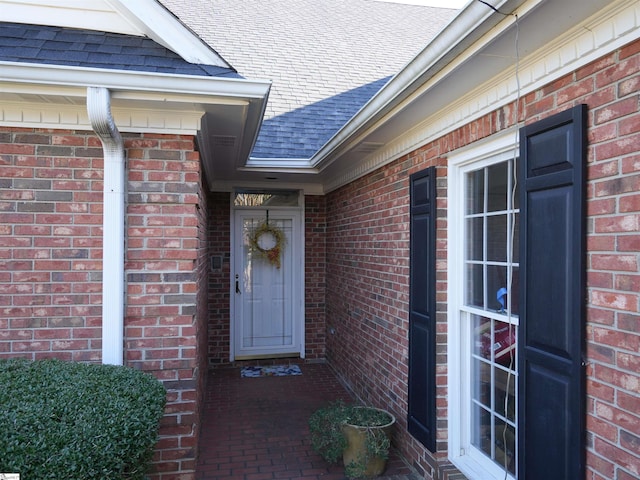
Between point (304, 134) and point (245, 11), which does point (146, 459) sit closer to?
point (304, 134)

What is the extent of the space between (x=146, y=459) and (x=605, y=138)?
9.06 ft

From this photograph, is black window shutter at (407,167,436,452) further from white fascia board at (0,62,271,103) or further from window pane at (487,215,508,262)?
white fascia board at (0,62,271,103)

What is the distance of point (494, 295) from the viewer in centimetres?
304

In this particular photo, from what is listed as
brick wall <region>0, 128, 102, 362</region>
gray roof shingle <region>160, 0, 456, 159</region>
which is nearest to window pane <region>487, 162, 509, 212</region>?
brick wall <region>0, 128, 102, 362</region>

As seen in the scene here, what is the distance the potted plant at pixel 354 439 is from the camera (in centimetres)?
365

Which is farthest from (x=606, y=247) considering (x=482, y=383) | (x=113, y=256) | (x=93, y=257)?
(x=93, y=257)

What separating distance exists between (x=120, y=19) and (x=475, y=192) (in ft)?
9.21

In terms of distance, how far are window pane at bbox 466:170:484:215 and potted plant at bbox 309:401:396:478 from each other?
1894mm

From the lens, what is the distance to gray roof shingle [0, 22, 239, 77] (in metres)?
2.91

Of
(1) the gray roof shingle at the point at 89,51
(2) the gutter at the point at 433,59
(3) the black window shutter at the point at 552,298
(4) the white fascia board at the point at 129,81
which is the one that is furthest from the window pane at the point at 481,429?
(1) the gray roof shingle at the point at 89,51

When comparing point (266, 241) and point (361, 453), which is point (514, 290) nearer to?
point (361, 453)

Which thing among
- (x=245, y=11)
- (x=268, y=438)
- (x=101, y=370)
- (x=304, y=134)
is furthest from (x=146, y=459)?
(x=245, y=11)

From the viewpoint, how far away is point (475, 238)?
3240 mm

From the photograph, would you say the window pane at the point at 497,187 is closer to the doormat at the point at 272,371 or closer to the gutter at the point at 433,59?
the gutter at the point at 433,59
